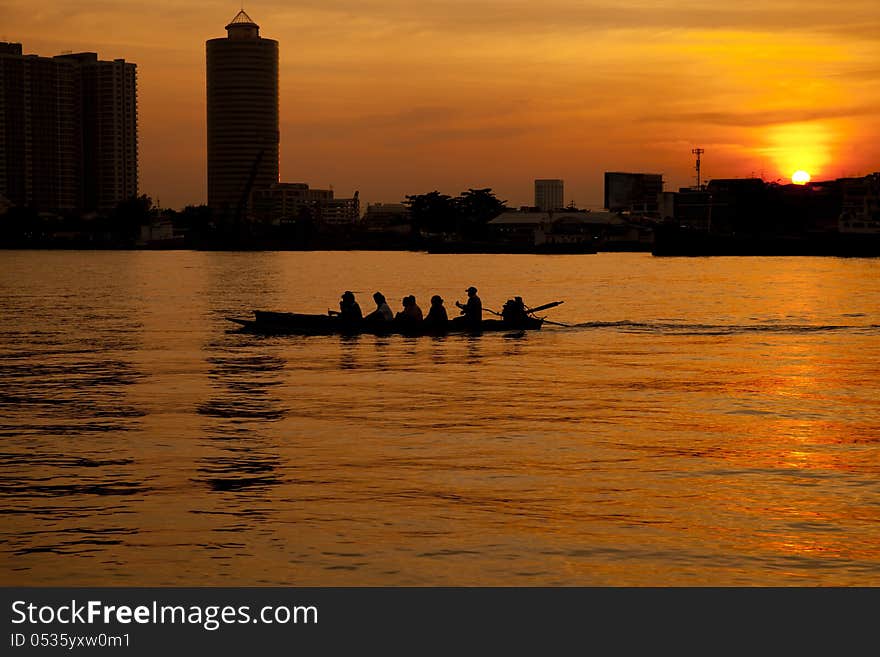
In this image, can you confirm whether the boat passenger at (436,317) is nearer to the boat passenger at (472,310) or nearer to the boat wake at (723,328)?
the boat passenger at (472,310)

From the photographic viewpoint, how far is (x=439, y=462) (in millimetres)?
20469

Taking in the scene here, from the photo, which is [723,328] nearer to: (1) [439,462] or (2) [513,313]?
(2) [513,313]

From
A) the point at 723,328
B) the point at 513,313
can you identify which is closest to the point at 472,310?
the point at 513,313

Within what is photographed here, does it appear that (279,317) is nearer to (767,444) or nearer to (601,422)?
(601,422)

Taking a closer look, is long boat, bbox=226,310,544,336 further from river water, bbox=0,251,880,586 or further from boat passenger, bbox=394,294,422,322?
river water, bbox=0,251,880,586

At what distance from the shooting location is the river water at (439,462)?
14414 millimetres

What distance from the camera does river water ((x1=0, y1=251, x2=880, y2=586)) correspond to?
14.4 meters

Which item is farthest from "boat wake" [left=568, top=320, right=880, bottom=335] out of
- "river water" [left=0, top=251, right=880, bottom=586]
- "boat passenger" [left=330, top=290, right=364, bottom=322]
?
"boat passenger" [left=330, top=290, right=364, bottom=322]

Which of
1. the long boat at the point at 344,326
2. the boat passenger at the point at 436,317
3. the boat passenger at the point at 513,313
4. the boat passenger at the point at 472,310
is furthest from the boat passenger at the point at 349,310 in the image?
the boat passenger at the point at 513,313

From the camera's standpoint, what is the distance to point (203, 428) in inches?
951

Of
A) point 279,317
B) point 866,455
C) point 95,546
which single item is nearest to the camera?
point 95,546

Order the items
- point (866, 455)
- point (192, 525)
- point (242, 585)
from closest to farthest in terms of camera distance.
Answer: point (242, 585), point (192, 525), point (866, 455)
